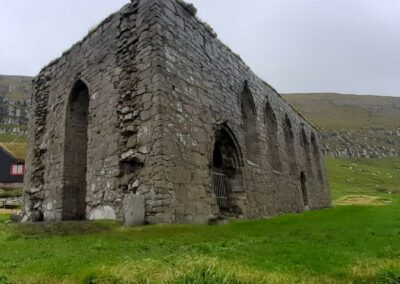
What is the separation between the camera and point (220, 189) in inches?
520

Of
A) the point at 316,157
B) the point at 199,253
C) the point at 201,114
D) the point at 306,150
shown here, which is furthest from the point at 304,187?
the point at 199,253

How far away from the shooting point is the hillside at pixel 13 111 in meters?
87.7

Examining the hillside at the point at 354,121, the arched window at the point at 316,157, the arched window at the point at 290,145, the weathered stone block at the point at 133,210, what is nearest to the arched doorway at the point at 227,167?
the weathered stone block at the point at 133,210

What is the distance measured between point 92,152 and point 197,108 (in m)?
3.57

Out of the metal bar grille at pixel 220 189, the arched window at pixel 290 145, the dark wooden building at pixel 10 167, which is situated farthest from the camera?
the dark wooden building at pixel 10 167

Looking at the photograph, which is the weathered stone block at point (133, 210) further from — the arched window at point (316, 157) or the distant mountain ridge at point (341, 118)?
the distant mountain ridge at point (341, 118)

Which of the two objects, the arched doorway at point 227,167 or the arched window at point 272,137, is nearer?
the arched doorway at point 227,167

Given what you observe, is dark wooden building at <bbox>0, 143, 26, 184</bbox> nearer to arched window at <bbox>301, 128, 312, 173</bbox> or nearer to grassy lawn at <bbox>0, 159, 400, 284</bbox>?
arched window at <bbox>301, 128, 312, 173</bbox>

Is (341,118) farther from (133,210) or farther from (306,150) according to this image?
(133,210)

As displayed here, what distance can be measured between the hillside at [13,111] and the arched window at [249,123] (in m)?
76.1

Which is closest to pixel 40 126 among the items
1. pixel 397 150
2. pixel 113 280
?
pixel 113 280

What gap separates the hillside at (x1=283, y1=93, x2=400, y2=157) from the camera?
102812mm

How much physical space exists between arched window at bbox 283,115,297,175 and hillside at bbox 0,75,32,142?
7345 centimetres

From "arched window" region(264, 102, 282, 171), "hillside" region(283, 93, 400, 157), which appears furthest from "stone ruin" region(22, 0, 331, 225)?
"hillside" region(283, 93, 400, 157)
